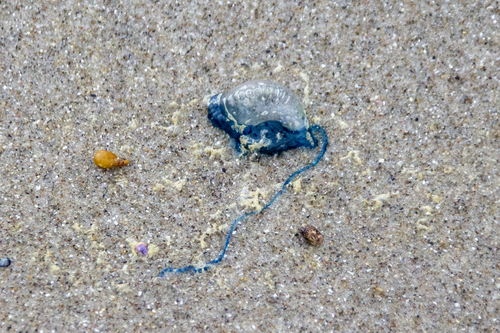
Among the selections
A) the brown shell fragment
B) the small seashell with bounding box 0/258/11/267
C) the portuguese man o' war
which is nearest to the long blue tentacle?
the portuguese man o' war

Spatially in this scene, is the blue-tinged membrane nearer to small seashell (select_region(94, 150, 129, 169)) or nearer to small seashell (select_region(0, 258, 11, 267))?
small seashell (select_region(94, 150, 129, 169))

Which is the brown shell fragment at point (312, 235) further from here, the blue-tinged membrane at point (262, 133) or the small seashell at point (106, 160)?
the small seashell at point (106, 160)

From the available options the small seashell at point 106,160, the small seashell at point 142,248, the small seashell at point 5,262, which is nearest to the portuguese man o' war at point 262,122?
the small seashell at point 142,248

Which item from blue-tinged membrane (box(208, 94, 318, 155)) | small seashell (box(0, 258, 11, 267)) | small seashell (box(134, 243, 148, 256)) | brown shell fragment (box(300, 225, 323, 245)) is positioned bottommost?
small seashell (box(0, 258, 11, 267))

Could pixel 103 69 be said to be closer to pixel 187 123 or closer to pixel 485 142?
pixel 187 123

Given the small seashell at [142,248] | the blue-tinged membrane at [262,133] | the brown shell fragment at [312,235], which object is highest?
the blue-tinged membrane at [262,133]

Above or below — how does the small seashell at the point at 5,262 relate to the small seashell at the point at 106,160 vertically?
below
